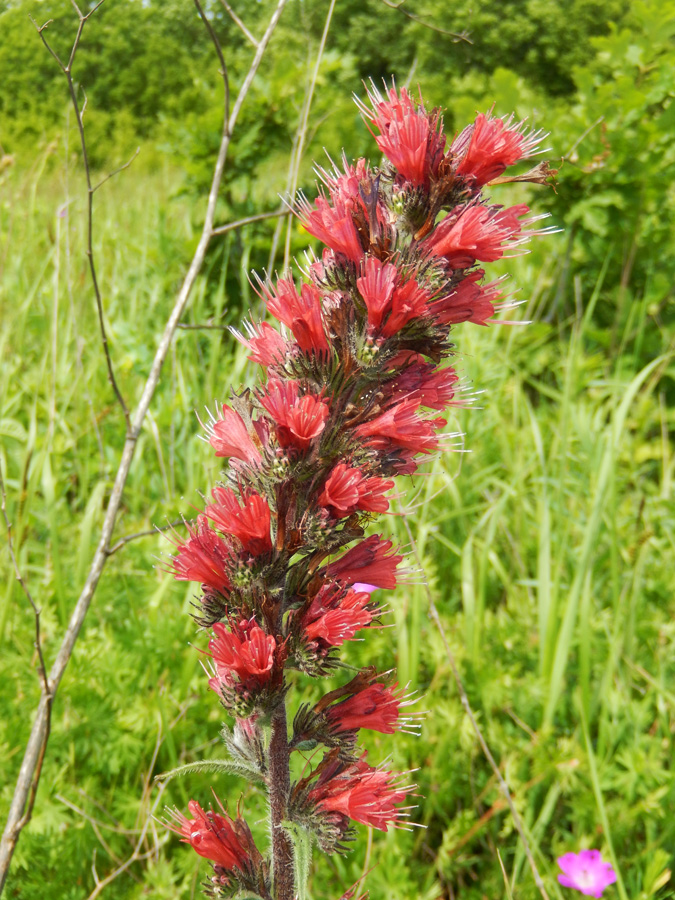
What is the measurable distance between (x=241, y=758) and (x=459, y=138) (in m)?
1.21

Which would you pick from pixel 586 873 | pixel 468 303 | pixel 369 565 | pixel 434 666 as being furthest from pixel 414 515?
pixel 468 303

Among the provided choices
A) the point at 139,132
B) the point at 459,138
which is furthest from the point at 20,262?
the point at 459,138

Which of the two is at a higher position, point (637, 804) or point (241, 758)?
point (241, 758)

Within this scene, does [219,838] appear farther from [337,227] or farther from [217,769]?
[337,227]

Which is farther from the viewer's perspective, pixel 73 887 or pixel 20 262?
pixel 20 262

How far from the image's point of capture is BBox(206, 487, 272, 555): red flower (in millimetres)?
1275

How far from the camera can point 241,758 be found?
4.62 feet

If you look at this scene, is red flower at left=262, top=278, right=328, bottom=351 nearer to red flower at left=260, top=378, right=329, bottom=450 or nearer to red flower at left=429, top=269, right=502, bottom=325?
red flower at left=260, top=378, right=329, bottom=450

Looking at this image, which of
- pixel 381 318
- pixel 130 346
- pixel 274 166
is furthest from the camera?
pixel 274 166

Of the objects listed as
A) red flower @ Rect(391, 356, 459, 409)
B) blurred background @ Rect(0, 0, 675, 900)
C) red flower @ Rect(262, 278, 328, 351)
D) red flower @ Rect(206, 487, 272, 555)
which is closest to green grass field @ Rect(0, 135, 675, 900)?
blurred background @ Rect(0, 0, 675, 900)

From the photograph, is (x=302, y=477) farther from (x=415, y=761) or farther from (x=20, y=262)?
(x=20, y=262)

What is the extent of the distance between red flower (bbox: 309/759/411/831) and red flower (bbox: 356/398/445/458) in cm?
61

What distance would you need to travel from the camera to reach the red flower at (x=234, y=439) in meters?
1.39

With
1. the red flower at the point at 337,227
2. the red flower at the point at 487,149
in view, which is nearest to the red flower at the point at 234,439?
the red flower at the point at 337,227
